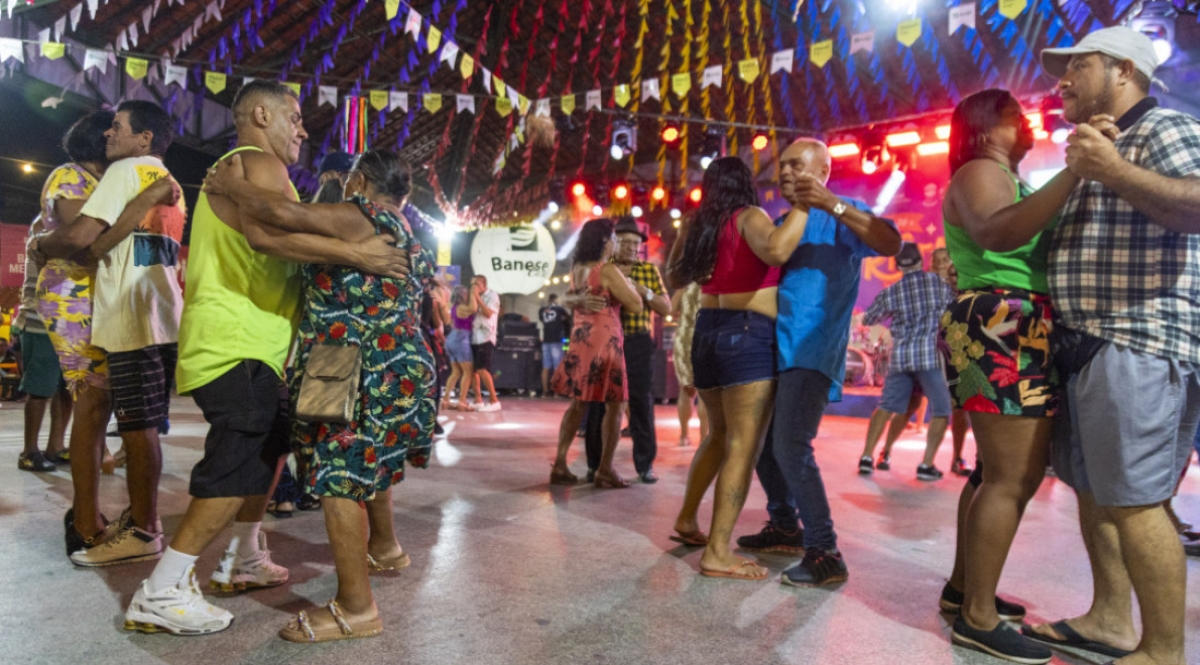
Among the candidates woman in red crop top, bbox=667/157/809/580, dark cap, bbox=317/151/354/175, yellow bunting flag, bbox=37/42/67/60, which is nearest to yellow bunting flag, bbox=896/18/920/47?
woman in red crop top, bbox=667/157/809/580

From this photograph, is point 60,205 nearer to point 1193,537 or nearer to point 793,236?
point 793,236

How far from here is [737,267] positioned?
2893mm

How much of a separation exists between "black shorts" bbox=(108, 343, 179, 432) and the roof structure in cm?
463

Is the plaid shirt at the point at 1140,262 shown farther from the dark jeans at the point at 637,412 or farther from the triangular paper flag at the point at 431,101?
the triangular paper flag at the point at 431,101

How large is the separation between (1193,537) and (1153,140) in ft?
8.34

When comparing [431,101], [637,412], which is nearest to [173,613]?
[637,412]

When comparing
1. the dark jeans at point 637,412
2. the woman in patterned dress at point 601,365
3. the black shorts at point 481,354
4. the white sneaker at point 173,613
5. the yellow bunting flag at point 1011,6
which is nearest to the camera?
the white sneaker at point 173,613

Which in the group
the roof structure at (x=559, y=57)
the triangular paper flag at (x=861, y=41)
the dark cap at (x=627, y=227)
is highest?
the roof structure at (x=559, y=57)

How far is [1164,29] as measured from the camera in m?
7.94

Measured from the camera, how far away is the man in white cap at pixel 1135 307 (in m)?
1.77

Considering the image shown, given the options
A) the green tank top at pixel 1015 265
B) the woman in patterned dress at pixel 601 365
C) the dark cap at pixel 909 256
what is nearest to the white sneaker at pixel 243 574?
the woman in patterned dress at pixel 601 365

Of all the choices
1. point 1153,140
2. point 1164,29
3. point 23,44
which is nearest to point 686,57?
point 1164,29

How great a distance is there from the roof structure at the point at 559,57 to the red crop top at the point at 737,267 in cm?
409

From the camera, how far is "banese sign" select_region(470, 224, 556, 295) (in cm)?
1387
